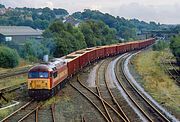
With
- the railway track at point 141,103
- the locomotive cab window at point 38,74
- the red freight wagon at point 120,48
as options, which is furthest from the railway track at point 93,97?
the red freight wagon at point 120,48

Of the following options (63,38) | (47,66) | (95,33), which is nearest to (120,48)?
(95,33)

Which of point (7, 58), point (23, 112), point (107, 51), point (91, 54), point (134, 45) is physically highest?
point (91, 54)

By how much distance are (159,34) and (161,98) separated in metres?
141

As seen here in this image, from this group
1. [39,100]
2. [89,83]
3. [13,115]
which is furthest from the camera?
[89,83]

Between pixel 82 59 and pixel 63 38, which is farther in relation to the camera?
pixel 63 38

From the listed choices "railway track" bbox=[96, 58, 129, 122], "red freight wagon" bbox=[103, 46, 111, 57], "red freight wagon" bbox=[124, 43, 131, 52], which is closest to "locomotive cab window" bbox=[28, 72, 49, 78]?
"railway track" bbox=[96, 58, 129, 122]

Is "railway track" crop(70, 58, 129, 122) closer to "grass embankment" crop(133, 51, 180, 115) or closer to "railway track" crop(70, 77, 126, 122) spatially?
"railway track" crop(70, 77, 126, 122)

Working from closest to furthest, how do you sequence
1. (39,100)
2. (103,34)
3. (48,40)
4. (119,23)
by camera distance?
(39,100)
(48,40)
(103,34)
(119,23)

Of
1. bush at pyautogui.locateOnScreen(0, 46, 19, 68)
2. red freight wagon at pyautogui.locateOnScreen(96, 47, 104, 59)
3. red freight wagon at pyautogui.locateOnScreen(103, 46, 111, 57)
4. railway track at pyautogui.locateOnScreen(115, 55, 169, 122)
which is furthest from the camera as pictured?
red freight wagon at pyautogui.locateOnScreen(103, 46, 111, 57)

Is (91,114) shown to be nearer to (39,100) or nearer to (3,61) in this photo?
(39,100)

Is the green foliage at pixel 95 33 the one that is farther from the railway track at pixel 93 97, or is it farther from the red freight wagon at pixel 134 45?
the railway track at pixel 93 97

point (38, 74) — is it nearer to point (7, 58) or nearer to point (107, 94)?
point (107, 94)

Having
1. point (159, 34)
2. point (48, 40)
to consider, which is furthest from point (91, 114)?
point (159, 34)

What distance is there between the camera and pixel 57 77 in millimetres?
29031
